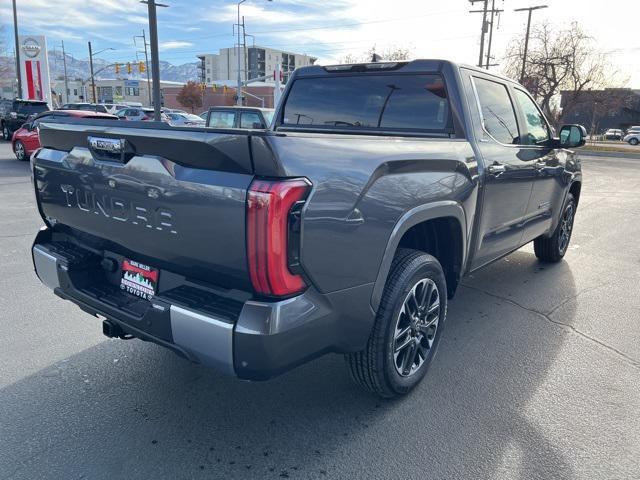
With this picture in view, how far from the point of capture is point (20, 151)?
15234 mm

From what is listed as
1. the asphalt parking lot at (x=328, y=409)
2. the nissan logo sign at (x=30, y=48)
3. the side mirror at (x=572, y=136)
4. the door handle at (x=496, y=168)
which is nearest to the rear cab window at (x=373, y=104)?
the door handle at (x=496, y=168)

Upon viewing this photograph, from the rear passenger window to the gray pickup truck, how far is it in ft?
0.24

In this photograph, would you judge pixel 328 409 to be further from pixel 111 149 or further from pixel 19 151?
pixel 19 151

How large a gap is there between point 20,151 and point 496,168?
620 inches

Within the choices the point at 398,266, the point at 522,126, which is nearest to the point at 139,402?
the point at 398,266

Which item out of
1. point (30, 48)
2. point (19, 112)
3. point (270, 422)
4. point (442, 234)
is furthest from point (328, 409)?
point (30, 48)

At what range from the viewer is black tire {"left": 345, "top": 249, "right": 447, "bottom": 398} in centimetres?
264

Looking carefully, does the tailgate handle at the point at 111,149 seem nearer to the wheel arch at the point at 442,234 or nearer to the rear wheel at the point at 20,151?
the wheel arch at the point at 442,234

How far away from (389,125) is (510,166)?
99 cm

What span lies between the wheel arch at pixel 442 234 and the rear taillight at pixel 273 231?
0.79 m

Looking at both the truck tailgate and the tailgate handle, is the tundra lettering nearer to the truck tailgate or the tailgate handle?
the truck tailgate

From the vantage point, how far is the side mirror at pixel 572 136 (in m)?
4.80

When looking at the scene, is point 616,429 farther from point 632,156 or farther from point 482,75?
point 632,156

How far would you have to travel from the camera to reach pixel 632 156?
95.6 ft
